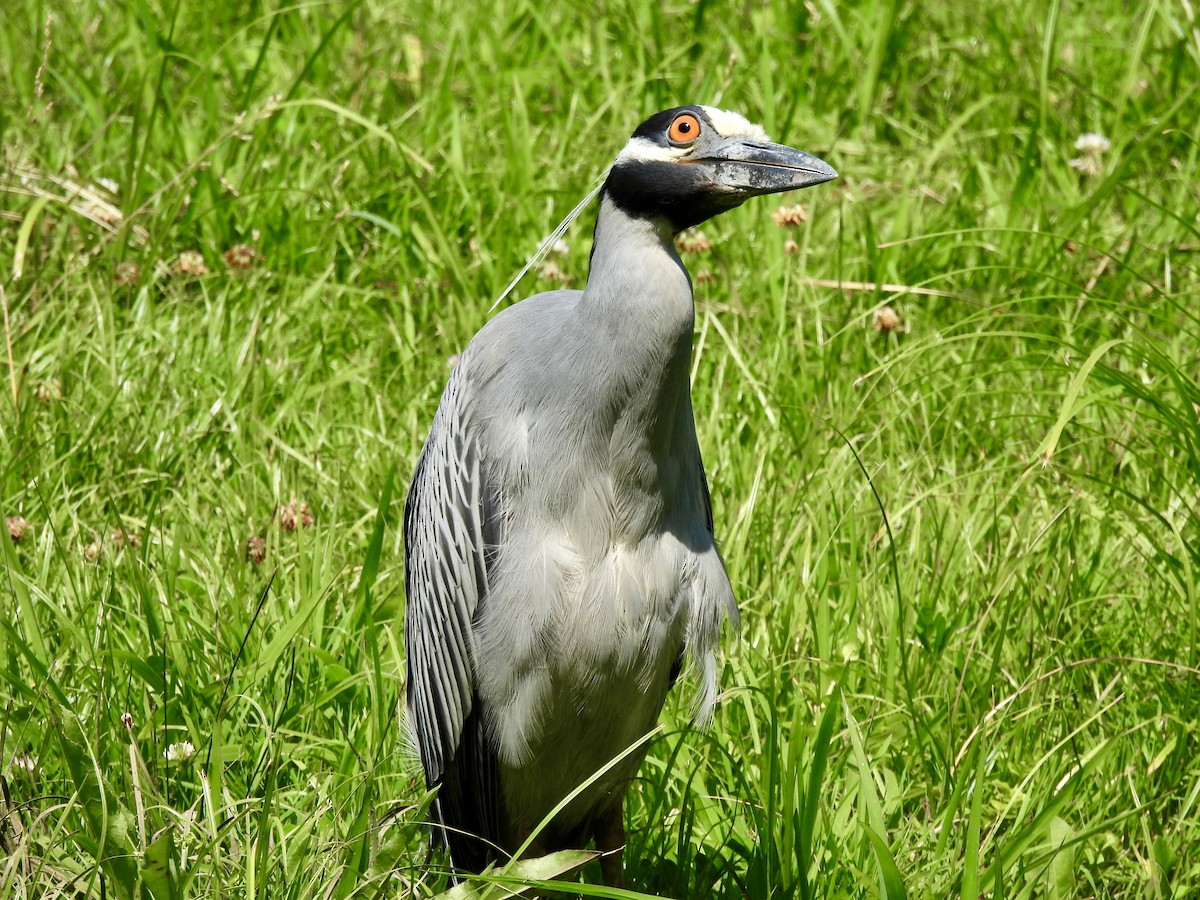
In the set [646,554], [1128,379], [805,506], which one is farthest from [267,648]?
[1128,379]

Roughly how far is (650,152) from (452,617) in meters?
1.17

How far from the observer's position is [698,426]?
452 centimetres

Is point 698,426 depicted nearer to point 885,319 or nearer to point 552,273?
point 885,319

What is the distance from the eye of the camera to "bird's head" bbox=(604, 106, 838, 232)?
9.44ft

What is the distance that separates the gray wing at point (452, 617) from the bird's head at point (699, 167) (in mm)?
687

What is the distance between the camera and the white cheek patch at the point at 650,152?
292 centimetres

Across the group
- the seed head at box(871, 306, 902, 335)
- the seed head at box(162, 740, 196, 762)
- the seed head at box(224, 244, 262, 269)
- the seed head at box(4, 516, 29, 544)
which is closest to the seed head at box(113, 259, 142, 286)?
the seed head at box(224, 244, 262, 269)

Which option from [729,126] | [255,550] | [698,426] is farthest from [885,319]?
[255,550]

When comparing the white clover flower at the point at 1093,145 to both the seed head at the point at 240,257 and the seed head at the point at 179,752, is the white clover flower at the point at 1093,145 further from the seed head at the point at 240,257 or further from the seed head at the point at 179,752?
the seed head at the point at 179,752

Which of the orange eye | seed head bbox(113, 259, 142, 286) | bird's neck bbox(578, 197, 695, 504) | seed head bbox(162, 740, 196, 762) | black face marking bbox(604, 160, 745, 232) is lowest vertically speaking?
seed head bbox(162, 740, 196, 762)

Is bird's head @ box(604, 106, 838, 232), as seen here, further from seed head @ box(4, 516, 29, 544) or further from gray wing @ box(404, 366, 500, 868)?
seed head @ box(4, 516, 29, 544)

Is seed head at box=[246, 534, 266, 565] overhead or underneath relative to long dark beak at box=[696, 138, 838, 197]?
underneath

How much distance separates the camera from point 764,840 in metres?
3.03

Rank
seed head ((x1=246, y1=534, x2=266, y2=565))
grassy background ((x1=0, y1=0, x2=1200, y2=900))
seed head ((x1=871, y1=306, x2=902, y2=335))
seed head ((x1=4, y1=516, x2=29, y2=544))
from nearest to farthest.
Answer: grassy background ((x1=0, y1=0, x2=1200, y2=900)), seed head ((x1=4, y1=516, x2=29, y2=544)), seed head ((x1=246, y1=534, x2=266, y2=565)), seed head ((x1=871, y1=306, x2=902, y2=335))
